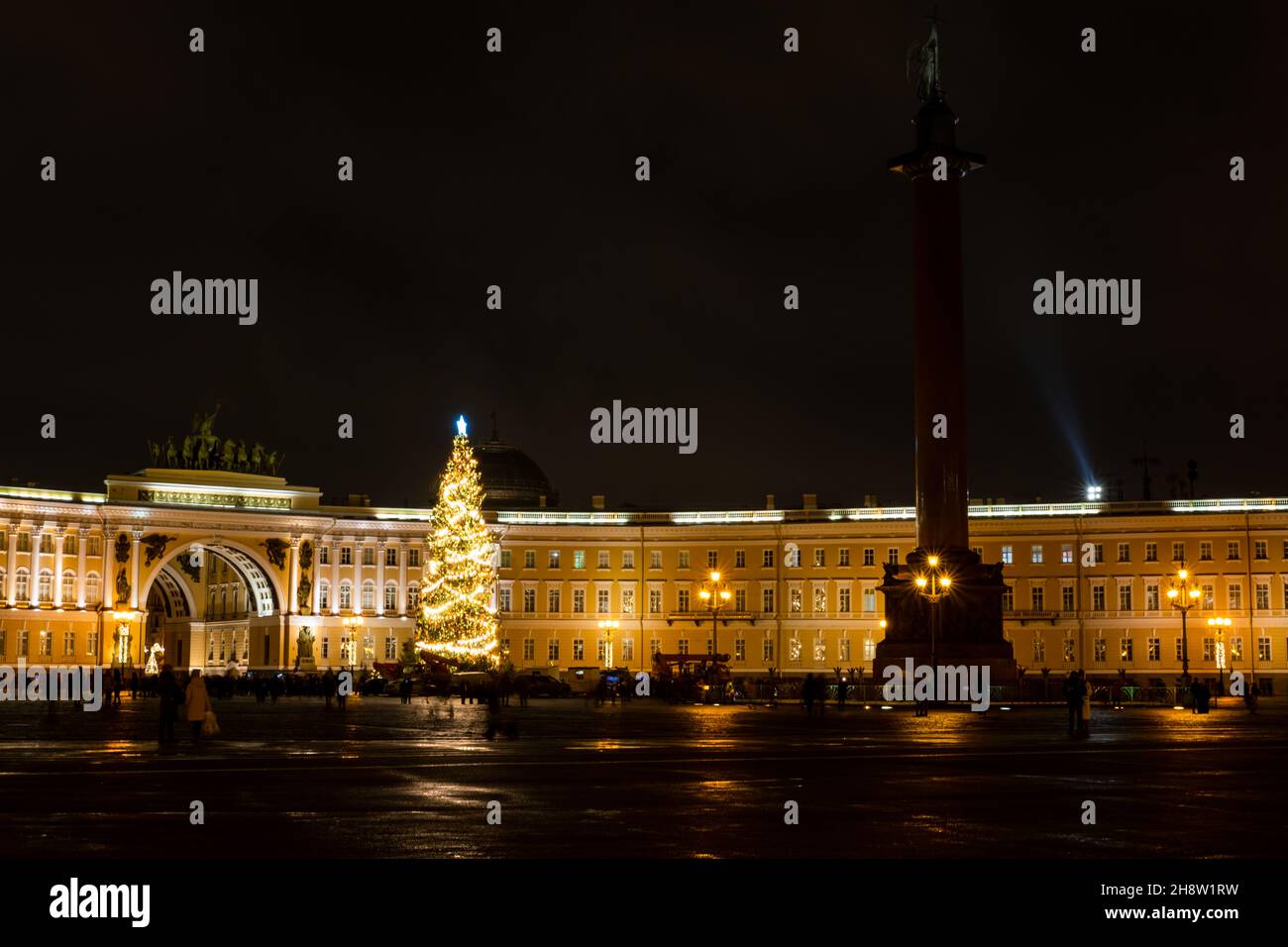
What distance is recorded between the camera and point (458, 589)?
78.2 meters

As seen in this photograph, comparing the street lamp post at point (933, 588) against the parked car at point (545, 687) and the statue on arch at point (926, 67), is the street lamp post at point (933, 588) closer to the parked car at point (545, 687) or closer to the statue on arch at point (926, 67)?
the statue on arch at point (926, 67)

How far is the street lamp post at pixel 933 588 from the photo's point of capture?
5159cm

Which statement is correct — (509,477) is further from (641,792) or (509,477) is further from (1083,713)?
(641,792)

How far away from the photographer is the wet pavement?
14.6m

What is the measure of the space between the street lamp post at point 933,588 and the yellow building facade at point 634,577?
4356cm

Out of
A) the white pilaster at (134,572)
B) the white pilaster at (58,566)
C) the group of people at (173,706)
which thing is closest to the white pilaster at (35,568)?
the white pilaster at (58,566)

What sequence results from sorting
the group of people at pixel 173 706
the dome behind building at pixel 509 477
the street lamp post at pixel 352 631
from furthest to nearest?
1. the dome behind building at pixel 509 477
2. the street lamp post at pixel 352 631
3. the group of people at pixel 173 706

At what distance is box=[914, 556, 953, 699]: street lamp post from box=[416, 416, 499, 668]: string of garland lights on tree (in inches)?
1103

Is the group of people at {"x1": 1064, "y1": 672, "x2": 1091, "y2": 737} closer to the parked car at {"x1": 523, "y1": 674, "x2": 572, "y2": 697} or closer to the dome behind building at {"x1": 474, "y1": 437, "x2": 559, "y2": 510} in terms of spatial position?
the parked car at {"x1": 523, "y1": 674, "x2": 572, "y2": 697}

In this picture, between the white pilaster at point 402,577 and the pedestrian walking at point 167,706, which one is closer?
the pedestrian walking at point 167,706

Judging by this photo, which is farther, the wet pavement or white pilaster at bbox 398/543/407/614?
white pilaster at bbox 398/543/407/614

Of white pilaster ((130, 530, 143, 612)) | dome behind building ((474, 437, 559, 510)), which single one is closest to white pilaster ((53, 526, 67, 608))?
white pilaster ((130, 530, 143, 612))
